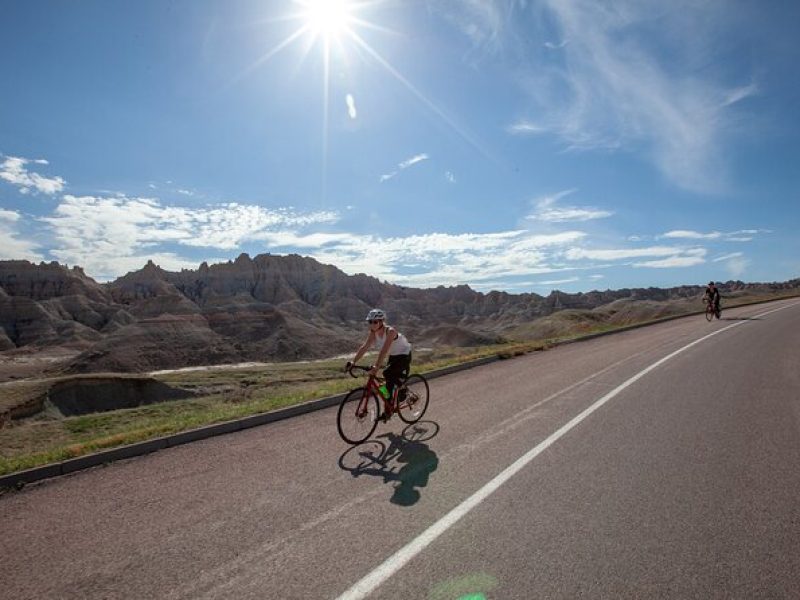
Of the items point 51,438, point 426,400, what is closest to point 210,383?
point 51,438

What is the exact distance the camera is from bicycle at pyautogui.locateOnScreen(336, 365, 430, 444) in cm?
810

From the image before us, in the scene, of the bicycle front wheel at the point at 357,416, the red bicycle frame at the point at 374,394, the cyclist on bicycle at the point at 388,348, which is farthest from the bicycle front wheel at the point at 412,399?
the bicycle front wheel at the point at 357,416

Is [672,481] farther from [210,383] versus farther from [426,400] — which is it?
[210,383]

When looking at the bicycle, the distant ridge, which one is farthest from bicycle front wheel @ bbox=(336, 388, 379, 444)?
the distant ridge

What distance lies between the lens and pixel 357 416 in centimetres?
823

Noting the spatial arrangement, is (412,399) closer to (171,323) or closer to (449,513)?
(449,513)

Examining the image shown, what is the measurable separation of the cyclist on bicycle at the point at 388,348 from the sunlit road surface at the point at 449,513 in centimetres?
93

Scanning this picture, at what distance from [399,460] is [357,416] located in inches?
56.6

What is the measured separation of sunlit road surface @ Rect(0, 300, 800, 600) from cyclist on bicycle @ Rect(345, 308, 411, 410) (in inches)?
36.6

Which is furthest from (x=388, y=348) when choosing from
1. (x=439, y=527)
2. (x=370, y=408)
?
(x=439, y=527)

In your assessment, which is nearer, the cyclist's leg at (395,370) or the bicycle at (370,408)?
the bicycle at (370,408)

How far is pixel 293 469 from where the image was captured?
674 centimetres

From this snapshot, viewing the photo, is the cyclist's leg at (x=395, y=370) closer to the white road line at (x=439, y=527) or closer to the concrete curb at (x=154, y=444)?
the white road line at (x=439, y=527)

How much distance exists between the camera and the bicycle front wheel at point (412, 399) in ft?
29.8
